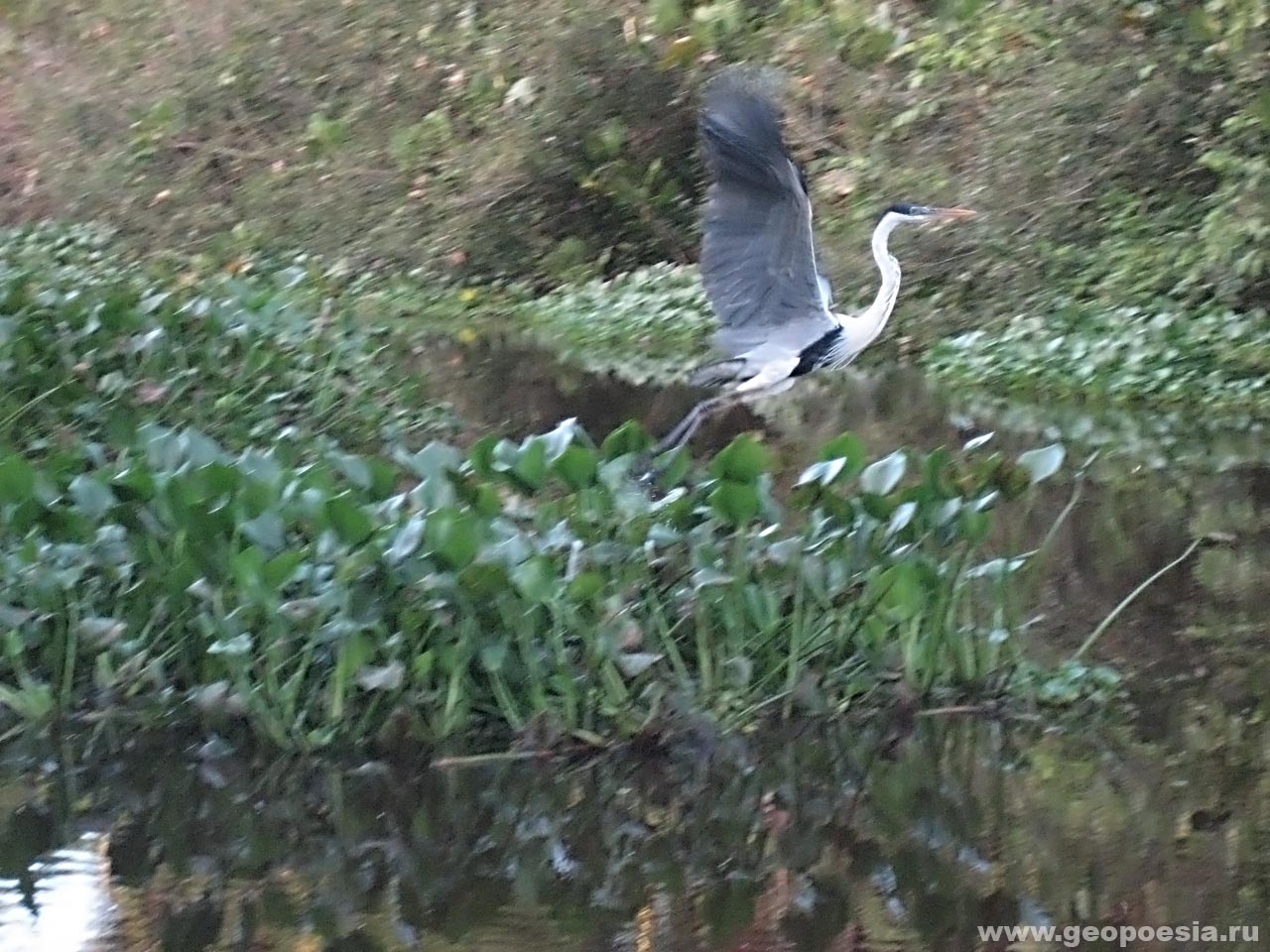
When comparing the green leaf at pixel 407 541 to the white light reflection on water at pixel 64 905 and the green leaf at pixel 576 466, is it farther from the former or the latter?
Result: the white light reflection on water at pixel 64 905

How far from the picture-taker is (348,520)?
3832mm

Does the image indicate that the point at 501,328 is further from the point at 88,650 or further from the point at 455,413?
the point at 88,650

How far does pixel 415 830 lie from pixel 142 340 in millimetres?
2956

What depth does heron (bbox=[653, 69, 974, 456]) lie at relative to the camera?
17.1 feet

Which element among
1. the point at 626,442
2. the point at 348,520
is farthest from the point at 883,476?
the point at 348,520

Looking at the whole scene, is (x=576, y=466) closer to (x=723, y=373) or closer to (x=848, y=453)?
(x=848, y=453)

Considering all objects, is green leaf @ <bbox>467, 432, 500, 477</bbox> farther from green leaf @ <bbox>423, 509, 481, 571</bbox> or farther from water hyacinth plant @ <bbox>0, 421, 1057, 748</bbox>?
green leaf @ <bbox>423, 509, 481, 571</bbox>

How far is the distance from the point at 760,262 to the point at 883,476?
5.21 ft

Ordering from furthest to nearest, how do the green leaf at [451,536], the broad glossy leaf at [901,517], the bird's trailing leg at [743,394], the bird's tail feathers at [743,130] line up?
the bird's trailing leg at [743,394] → the bird's tail feathers at [743,130] → the broad glossy leaf at [901,517] → the green leaf at [451,536]

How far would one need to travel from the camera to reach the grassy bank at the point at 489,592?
3.91 meters

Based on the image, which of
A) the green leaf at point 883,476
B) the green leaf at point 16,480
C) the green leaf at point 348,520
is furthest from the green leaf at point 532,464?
the green leaf at point 16,480

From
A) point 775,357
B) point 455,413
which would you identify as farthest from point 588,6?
point 775,357

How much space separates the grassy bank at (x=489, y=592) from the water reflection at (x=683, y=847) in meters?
0.15

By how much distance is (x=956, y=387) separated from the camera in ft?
30.1
